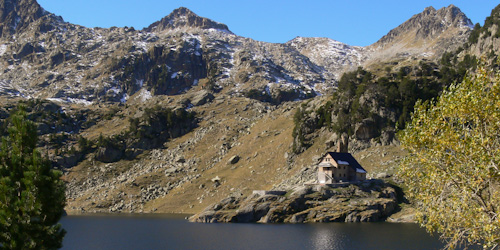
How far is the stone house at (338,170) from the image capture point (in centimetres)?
10774

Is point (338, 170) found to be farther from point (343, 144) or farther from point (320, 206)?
point (343, 144)

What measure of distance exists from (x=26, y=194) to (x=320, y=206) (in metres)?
81.1

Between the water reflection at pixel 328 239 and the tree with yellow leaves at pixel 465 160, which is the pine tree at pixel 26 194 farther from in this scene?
the water reflection at pixel 328 239

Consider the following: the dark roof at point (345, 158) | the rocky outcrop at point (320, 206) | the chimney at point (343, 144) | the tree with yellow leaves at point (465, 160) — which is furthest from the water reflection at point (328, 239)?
the chimney at point (343, 144)

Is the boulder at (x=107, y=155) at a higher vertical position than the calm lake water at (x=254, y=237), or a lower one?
higher

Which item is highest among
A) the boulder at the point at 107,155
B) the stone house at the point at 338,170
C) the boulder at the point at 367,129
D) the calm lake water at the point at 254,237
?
the boulder at the point at 367,129

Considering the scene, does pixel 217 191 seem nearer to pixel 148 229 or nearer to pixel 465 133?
pixel 148 229

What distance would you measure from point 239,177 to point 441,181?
117m

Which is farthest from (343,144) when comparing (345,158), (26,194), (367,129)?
(26,194)

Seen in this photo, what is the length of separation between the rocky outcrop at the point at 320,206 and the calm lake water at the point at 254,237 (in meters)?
6.74

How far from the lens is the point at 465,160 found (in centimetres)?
2402

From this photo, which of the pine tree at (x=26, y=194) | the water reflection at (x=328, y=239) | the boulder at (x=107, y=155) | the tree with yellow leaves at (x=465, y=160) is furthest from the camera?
the boulder at (x=107, y=155)

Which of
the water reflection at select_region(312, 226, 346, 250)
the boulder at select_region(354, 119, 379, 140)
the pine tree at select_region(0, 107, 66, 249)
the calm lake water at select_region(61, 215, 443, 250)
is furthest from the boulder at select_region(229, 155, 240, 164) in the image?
the pine tree at select_region(0, 107, 66, 249)

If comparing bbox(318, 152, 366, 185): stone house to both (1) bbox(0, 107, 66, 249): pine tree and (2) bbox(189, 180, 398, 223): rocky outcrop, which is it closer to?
(2) bbox(189, 180, 398, 223): rocky outcrop
